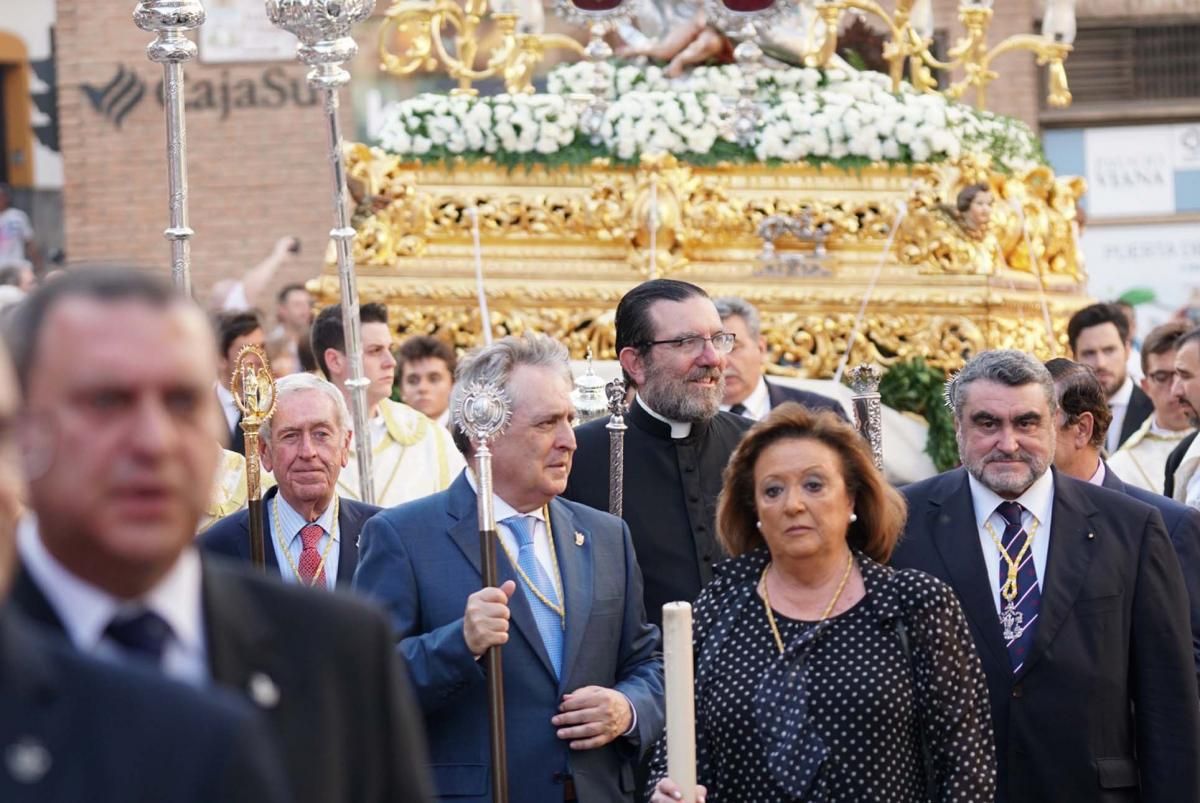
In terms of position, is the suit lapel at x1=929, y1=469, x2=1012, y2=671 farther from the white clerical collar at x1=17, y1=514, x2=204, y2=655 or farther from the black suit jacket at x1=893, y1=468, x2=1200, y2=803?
the white clerical collar at x1=17, y1=514, x2=204, y2=655

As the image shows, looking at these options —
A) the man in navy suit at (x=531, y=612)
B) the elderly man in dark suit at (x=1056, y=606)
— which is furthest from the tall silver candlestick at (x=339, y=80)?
the elderly man in dark suit at (x=1056, y=606)

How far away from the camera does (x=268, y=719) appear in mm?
2576

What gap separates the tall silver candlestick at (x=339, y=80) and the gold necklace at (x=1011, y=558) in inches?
86.6

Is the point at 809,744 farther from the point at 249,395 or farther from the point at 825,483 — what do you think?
the point at 249,395

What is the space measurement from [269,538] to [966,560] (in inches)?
66.8

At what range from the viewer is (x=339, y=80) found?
721 centimetres

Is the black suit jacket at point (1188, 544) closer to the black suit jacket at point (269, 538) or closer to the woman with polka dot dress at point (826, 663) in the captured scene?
the woman with polka dot dress at point (826, 663)

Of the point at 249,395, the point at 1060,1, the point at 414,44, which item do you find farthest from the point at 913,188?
the point at 249,395


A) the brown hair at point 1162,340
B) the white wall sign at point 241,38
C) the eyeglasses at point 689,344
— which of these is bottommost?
the eyeglasses at point 689,344

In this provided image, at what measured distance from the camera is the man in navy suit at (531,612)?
4934 mm

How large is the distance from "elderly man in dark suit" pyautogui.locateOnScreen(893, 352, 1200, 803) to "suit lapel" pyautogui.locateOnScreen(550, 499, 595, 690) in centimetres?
76

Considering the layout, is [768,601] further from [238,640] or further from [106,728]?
[106,728]

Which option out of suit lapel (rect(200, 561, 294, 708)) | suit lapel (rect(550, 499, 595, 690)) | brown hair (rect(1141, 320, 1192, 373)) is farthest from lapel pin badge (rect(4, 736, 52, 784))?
brown hair (rect(1141, 320, 1192, 373))

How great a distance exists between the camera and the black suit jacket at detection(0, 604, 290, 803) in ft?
7.17
